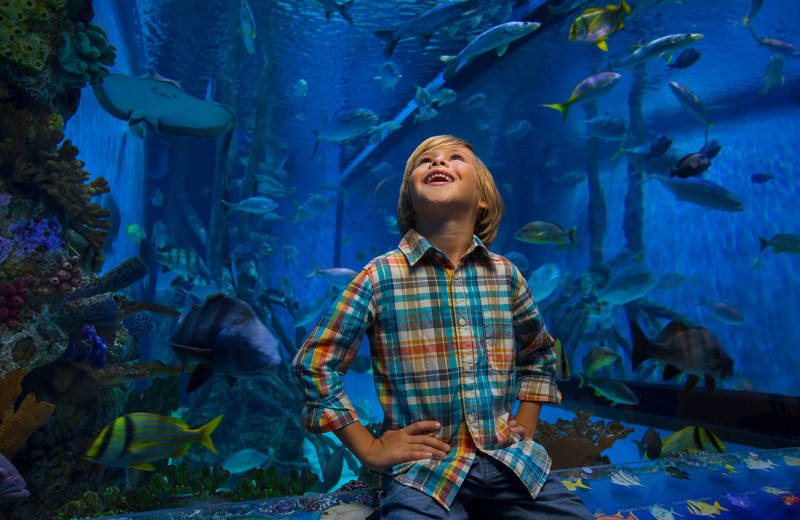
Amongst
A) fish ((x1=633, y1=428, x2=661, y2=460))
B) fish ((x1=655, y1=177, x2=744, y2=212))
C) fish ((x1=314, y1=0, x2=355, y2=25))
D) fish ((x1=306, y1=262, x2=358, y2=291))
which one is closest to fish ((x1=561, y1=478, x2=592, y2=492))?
fish ((x1=633, y1=428, x2=661, y2=460))

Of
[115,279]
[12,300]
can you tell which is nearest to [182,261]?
[115,279]

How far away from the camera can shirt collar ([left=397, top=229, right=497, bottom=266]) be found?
1348 millimetres

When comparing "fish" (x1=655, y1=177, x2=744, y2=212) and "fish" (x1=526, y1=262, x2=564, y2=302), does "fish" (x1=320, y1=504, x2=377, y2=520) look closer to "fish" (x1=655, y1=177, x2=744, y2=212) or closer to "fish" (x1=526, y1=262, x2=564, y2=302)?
"fish" (x1=655, y1=177, x2=744, y2=212)

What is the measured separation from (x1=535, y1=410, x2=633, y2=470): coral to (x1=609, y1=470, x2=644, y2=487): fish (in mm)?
946

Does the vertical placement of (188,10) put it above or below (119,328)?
above

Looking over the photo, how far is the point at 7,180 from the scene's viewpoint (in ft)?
9.98

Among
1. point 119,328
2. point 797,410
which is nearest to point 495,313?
point 797,410

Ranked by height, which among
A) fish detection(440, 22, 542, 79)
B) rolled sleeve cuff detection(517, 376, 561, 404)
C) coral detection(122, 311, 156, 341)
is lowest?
coral detection(122, 311, 156, 341)

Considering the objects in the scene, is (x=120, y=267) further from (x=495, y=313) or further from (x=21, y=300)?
(x=495, y=313)

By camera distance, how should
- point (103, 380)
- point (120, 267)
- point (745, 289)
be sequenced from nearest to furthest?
point (103, 380)
point (120, 267)
point (745, 289)

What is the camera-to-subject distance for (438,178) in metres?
1.41

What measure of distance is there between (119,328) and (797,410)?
268 inches

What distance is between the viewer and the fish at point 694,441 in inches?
105

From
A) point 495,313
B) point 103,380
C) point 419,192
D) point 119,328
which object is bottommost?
point 103,380
